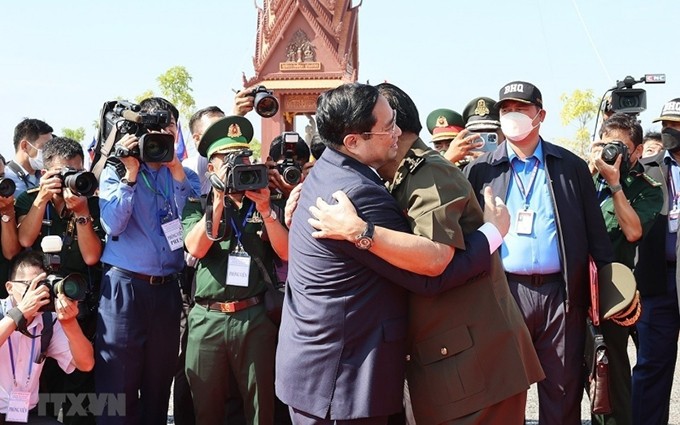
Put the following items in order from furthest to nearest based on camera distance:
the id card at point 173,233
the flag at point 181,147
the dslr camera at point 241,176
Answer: the flag at point 181,147
the id card at point 173,233
the dslr camera at point 241,176

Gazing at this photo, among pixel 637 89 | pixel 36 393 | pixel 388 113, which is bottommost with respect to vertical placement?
pixel 36 393

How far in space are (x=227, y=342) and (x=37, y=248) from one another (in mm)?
1443

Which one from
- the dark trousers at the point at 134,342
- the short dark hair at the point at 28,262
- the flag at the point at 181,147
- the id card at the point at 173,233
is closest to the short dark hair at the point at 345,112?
the id card at the point at 173,233

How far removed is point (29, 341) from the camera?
389cm

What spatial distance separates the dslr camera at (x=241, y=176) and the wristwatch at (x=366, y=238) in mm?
1283

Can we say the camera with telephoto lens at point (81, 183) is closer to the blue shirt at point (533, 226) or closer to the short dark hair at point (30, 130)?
the short dark hair at point (30, 130)

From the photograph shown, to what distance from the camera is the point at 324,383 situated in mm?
2518

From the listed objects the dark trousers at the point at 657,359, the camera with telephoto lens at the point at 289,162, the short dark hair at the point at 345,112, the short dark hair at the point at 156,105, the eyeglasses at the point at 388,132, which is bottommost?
the dark trousers at the point at 657,359

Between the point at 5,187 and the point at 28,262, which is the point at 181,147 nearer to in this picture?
the point at 5,187

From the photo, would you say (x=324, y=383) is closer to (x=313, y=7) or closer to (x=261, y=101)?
(x=261, y=101)

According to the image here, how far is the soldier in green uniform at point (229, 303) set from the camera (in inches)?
149

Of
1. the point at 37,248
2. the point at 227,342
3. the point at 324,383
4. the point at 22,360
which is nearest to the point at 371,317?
the point at 324,383

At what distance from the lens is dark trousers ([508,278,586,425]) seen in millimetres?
3643

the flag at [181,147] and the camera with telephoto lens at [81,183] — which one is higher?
the flag at [181,147]
